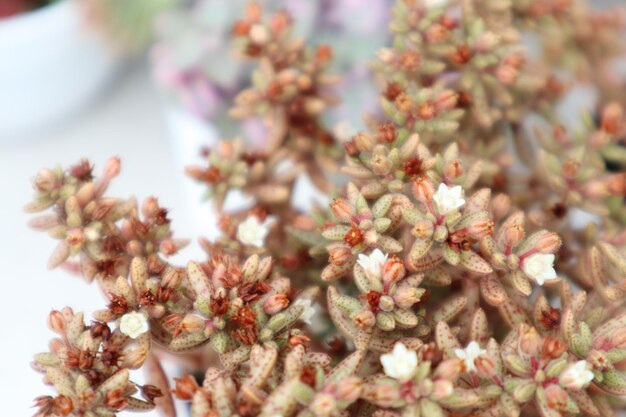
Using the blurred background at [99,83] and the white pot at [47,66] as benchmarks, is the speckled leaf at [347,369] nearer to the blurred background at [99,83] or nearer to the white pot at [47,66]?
the blurred background at [99,83]

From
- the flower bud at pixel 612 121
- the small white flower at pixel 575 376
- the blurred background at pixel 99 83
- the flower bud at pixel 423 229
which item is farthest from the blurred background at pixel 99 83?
the small white flower at pixel 575 376

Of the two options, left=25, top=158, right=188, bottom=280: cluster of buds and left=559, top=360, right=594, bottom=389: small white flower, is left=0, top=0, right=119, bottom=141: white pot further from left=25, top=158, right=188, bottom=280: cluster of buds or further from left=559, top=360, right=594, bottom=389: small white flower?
left=559, top=360, right=594, bottom=389: small white flower

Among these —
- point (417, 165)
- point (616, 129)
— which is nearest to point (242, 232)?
point (417, 165)

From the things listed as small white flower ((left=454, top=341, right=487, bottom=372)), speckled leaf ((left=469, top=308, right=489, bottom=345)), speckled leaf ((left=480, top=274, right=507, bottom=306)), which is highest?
speckled leaf ((left=480, top=274, right=507, bottom=306))

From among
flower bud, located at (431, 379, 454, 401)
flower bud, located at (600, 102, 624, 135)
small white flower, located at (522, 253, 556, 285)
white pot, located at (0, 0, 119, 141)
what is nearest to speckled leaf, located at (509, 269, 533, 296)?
small white flower, located at (522, 253, 556, 285)

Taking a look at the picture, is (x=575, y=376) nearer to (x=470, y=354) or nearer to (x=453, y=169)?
(x=470, y=354)
